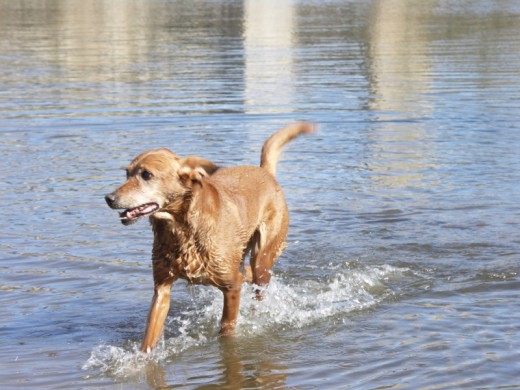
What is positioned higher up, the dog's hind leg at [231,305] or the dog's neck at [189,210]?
the dog's neck at [189,210]

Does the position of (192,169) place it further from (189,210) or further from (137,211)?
(137,211)

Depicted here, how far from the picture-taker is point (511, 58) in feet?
82.4

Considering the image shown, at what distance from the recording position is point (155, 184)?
6.55m

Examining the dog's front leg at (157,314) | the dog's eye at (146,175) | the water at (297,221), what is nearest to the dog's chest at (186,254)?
the dog's front leg at (157,314)

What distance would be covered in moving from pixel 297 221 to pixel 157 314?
4.13m

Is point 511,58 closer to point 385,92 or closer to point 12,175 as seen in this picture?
point 385,92

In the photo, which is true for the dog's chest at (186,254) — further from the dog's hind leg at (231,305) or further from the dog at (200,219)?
the dog's hind leg at (231,305)

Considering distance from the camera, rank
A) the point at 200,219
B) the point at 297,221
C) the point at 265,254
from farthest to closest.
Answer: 1. the point at 297,221
2. the point at 265,254
3. the point at 200,219

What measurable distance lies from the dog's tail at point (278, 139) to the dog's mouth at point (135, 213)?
2503mm

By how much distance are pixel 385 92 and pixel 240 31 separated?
679 inches

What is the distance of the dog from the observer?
21.5ft

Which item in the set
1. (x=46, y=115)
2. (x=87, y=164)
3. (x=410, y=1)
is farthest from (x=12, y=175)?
A: (x=410, y=1)

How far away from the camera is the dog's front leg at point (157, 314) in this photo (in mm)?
7262

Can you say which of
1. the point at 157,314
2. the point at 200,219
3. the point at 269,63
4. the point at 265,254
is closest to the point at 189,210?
the point at 200,219
